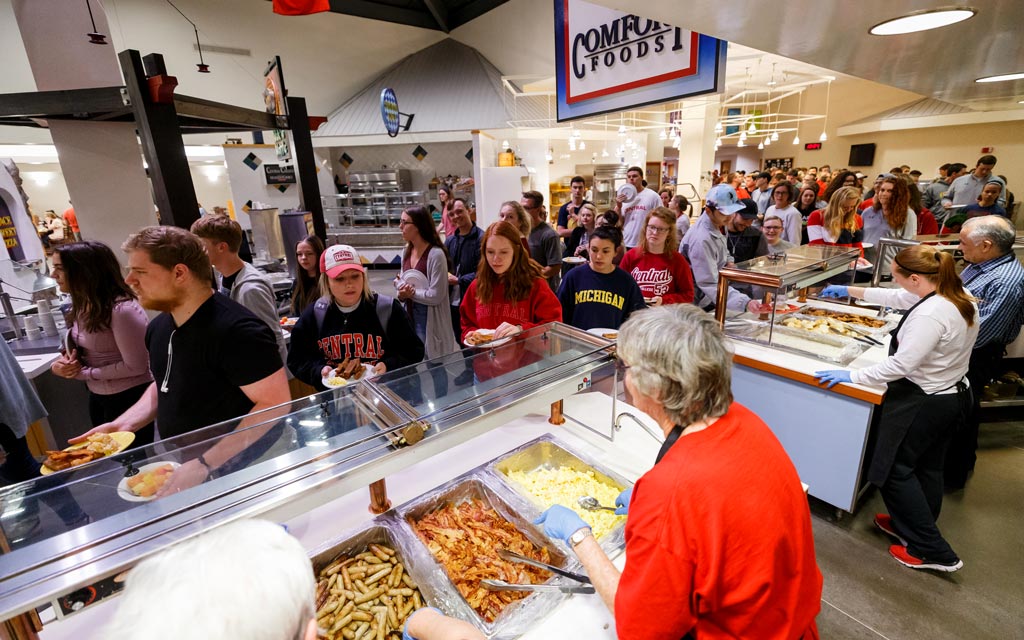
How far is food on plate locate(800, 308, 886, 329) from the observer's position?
366 centimetres

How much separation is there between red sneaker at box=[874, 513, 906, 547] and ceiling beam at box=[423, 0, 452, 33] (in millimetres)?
13483

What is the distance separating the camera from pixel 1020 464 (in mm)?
3588

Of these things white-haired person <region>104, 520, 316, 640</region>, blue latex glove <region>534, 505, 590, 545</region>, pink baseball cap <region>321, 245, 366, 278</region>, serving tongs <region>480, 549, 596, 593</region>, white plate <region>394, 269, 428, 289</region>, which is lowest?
serving tongs <region>480, 549, 596, 593</region>

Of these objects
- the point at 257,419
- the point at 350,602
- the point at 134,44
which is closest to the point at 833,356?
the point at 350,602

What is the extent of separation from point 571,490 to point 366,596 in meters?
0.87

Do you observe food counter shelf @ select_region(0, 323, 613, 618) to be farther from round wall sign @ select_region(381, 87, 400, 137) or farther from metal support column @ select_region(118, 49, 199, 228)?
round wall sign @ select_region(381, 87, 400, 137)

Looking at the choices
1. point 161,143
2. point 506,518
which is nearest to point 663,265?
point 506,518

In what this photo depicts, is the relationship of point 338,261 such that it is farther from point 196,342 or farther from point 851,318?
point 851,318

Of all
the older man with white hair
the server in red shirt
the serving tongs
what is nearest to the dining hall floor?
the older man with white hair

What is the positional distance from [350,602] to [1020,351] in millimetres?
6096

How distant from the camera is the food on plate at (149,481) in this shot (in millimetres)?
1233

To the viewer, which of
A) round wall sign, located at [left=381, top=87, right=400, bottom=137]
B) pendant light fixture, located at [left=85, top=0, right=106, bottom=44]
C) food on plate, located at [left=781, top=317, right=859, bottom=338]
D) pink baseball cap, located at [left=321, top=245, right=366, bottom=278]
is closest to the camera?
pink baseball cap, located at [left=321, top=245, right=366, bottom=278]

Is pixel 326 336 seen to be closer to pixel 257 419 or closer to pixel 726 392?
pixel 257 419

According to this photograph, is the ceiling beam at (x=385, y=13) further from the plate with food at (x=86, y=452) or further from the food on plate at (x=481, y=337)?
the plate with food at (x=86, y=452)
